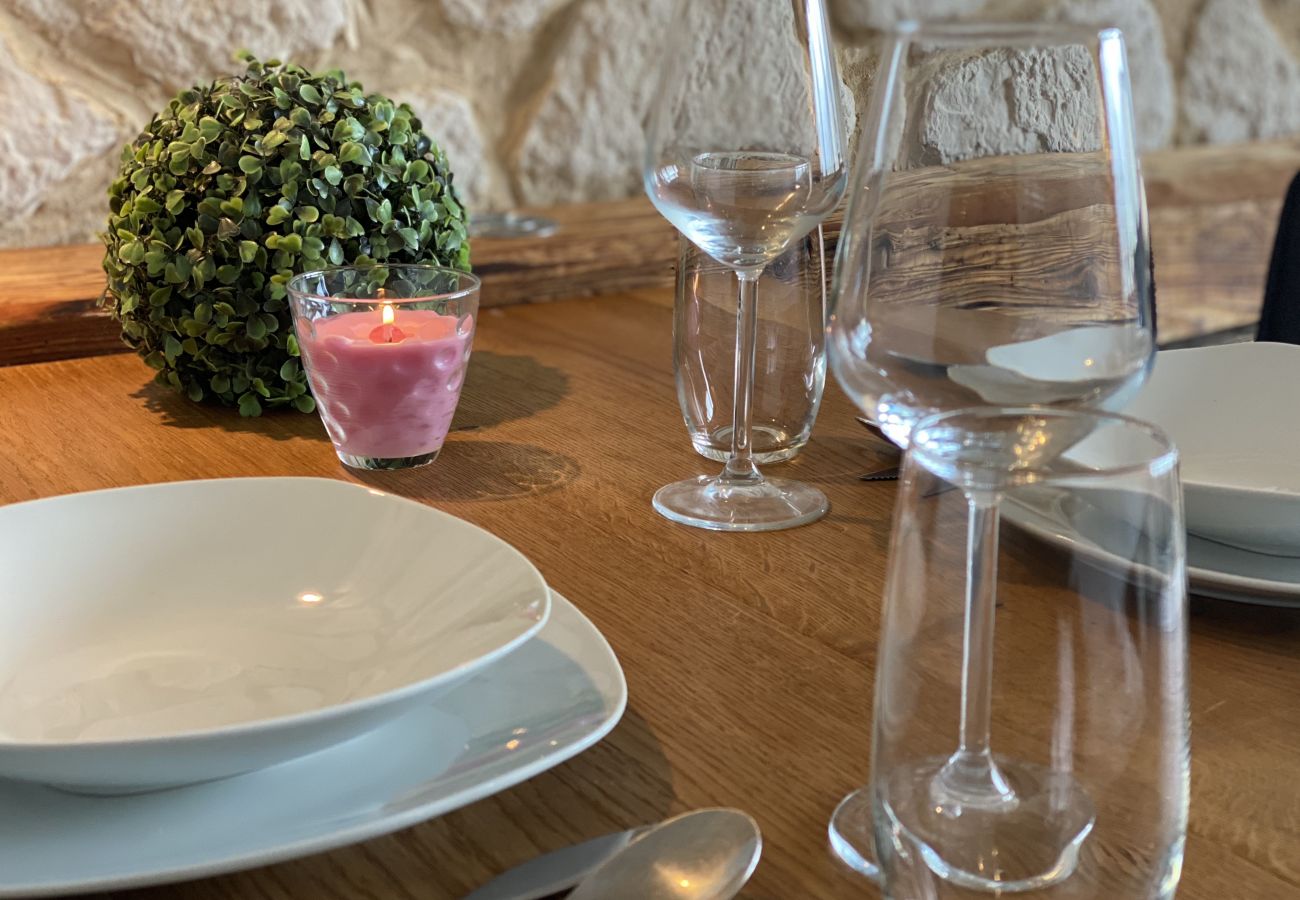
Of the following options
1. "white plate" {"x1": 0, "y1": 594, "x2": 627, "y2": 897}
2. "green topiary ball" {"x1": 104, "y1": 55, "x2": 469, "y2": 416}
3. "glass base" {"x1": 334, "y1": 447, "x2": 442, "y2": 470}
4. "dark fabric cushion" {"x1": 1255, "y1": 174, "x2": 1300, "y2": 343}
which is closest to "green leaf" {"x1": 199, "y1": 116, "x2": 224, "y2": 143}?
"green topiary ball" {"x1": 104, "y1": 55, "x2": 469, "y2": 416}

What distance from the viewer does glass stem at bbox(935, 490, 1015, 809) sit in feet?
1.11

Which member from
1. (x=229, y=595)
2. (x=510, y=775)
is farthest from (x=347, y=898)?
(x=229, y=595)

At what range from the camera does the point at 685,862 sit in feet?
1.32

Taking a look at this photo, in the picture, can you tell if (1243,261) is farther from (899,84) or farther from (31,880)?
(31,880)

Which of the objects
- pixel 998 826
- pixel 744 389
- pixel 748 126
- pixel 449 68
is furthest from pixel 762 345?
pixel 449 68

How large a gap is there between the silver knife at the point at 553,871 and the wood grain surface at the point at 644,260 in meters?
0.23

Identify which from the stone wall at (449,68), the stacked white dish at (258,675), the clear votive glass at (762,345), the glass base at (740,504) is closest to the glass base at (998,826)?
the stacked white dish at (258,675)

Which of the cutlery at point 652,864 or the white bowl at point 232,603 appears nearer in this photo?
the cutlery at point 652,864

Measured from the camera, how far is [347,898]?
0.40 metres

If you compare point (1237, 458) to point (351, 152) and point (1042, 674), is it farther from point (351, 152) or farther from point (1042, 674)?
point (351, 152)

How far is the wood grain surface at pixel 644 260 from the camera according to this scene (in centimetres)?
102

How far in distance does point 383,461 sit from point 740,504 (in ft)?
0.71

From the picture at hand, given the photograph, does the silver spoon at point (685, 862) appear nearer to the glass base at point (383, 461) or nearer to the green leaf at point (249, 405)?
the glass base at point (383, 461)

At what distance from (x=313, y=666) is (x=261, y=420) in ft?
1.33
